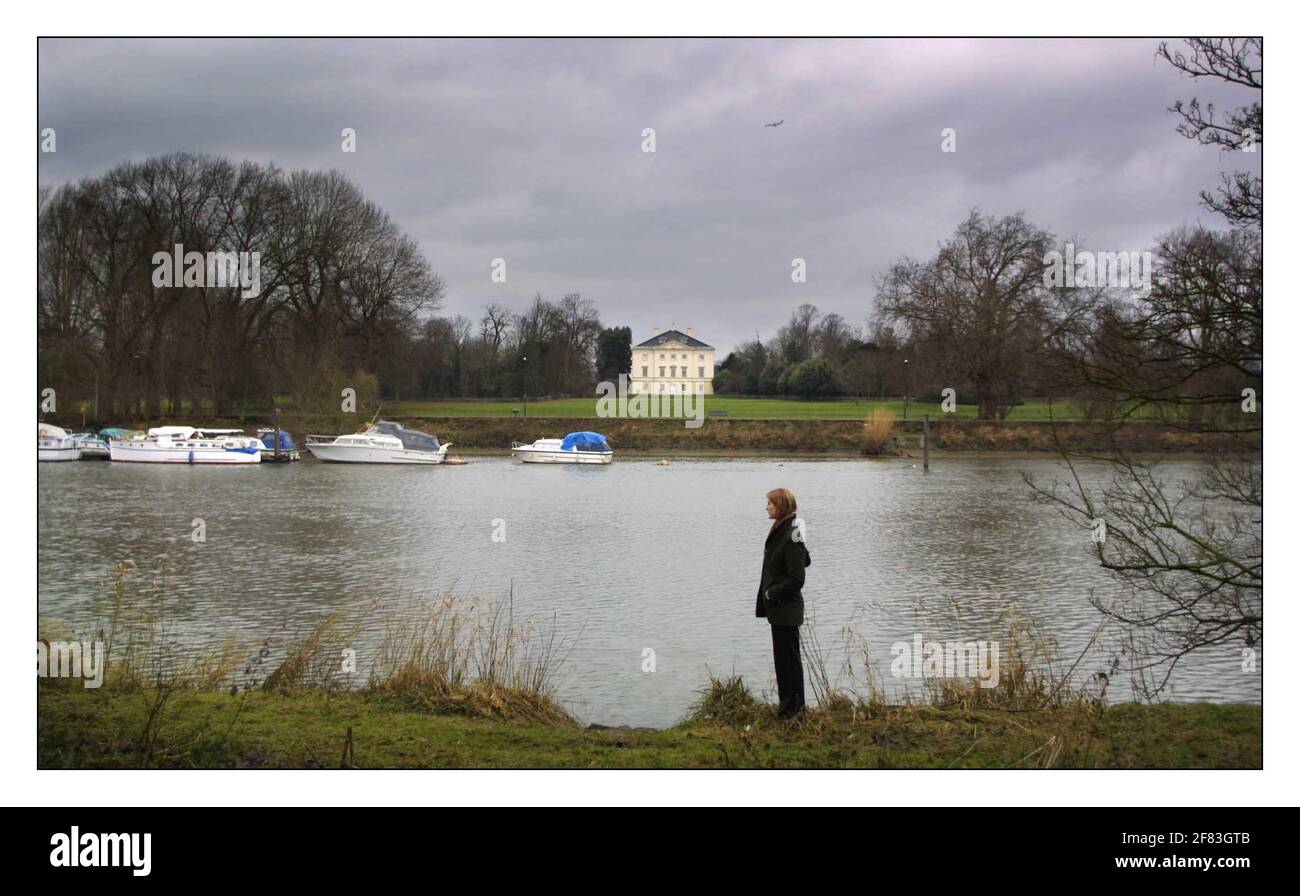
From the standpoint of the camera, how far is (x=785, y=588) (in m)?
9.38

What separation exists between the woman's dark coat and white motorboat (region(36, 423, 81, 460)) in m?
56.5

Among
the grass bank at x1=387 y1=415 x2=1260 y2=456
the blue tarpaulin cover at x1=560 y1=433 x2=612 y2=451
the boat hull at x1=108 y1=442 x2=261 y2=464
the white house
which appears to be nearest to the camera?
the boat hull at x1=108 y1=442 x2=261 y2=464

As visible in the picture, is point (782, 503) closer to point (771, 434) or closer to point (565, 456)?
point (565, 456)

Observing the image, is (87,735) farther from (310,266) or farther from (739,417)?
(739,417)

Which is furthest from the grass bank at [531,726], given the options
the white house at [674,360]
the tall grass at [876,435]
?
the white house at [674,360]

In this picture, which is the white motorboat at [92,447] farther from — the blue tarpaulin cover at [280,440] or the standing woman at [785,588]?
the standing woman at [785,588]

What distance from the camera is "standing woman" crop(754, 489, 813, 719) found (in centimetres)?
940

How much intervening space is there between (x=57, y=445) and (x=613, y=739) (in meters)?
57.4

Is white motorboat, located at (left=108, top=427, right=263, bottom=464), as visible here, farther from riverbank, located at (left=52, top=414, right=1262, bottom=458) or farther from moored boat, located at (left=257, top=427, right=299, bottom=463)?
riverbank, located at (left=52, top=414, right=1262, bottom=458)

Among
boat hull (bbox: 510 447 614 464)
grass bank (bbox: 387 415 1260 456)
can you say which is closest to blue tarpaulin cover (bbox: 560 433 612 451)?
boat hull (bbox: 510 447 614 464)

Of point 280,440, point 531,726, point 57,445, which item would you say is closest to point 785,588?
point 531,726

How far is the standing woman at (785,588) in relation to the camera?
940 cm

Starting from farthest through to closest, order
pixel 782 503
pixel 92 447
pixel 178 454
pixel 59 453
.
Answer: pixel 92 447, pixel 178 454, pixel 59 453, pixel 782 503
